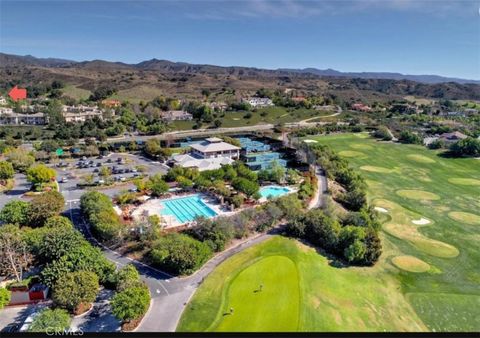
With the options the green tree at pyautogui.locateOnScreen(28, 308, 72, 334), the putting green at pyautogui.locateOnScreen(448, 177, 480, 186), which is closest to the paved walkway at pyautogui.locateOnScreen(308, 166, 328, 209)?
the putting green at pyautogui.locateOnScreen(448, 177, 480, 186)

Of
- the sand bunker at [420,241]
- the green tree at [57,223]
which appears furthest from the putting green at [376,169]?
the green tree at [57,223]

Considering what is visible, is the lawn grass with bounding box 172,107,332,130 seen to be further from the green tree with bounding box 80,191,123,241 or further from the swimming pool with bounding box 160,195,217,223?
the green tree with bounding box 80,191,123,241

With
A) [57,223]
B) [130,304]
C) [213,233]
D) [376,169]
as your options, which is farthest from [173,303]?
[376,169]

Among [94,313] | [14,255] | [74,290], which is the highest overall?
[74,290]

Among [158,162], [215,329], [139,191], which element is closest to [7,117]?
[158,162]

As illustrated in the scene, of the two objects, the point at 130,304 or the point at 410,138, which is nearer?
the point at 130,304

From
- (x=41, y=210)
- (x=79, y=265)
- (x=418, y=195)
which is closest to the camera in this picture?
(x=79, y=265)

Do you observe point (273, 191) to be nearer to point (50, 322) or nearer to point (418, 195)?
point (418, 195)
